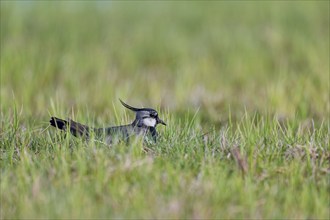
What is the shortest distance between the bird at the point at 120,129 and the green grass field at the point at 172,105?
0.10 metres

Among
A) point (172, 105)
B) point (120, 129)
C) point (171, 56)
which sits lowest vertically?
point (172, 105)

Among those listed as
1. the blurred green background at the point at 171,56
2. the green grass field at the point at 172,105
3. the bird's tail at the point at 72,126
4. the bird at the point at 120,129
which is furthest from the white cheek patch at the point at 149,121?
the blurred green background at the point at 171,56

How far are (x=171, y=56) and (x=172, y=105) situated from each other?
1.18 meters

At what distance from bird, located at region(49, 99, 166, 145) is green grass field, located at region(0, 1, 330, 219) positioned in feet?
0.34

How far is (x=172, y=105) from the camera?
27.3 feet

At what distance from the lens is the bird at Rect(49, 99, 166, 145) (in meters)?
5.44

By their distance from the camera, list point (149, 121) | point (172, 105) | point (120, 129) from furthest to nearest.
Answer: point (172, 105), point (149, 121), point (120, 129)

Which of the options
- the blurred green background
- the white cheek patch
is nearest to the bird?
the white cheek patch

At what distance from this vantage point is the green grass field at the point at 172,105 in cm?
459

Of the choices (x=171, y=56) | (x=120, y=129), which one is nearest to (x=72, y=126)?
(x=120, y=129)

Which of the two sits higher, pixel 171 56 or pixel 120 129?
pixel 171 56

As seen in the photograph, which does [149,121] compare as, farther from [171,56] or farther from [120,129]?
[171,56]

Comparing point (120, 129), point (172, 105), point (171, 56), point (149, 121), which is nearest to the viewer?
point (120, 129)

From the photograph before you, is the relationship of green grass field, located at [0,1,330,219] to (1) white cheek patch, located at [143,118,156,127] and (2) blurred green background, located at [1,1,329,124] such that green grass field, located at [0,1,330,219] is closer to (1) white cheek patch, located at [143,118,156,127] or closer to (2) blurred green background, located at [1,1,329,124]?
(2) blurred green background, located at [1,1,329,124]
